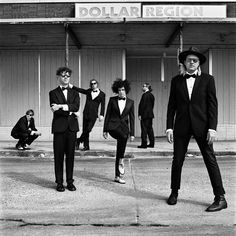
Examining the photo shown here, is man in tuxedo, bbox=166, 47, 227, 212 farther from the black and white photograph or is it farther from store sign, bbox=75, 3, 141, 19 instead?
store sign, bbox=75, 3, 141, 19

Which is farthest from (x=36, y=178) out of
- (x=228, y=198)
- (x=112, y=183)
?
(x=228, y=198)

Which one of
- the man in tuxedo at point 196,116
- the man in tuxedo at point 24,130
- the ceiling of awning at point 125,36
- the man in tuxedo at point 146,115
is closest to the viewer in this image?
the man in tuxedo at point 196,116

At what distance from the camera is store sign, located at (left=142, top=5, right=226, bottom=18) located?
1311cm

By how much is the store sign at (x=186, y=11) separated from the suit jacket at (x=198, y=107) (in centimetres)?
782

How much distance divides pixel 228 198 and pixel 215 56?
376 inches

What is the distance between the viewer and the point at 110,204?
5.98 m

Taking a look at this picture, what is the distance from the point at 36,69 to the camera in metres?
15.1

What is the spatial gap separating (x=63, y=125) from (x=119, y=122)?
1.09 meters

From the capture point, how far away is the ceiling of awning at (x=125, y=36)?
12359 millimetres

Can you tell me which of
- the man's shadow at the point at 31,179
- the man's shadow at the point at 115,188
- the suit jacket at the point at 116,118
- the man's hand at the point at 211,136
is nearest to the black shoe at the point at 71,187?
the man's shadow at the point at 31,179

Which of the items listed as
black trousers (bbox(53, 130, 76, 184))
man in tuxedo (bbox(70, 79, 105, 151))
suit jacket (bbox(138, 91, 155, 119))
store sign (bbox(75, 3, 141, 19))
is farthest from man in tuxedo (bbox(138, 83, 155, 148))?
black trousers (bbox(53, 130, 76, 184))

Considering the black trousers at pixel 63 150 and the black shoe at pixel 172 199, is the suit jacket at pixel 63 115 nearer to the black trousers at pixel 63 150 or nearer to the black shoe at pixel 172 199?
the black trousers at pixel 63 150

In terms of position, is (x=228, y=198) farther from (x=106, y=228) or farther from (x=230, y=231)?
(x=106, y=228)

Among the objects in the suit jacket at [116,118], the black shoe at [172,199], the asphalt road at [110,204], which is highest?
the suit jacket at [116,118]
